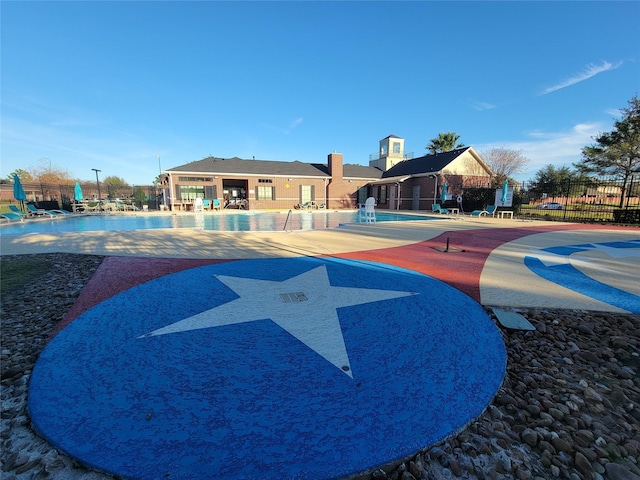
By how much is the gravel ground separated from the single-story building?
2508cm

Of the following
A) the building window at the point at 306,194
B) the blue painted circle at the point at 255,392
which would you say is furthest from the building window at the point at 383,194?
the blue painted circle at the point at 255,392

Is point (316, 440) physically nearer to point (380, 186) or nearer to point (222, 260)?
point (222, 260)

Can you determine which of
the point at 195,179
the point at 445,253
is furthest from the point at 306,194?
the point at 445,253

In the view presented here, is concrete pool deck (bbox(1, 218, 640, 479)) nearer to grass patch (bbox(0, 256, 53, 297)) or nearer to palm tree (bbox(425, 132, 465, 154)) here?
grass patch (bbox(0, 256, 53, 297))

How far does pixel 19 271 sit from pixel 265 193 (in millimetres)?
26633

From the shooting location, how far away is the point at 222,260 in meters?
6.32

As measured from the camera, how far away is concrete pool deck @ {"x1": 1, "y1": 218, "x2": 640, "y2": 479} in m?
1.70

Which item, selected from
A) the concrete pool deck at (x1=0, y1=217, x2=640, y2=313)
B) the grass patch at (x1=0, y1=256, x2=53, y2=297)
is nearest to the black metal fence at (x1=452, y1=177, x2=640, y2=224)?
the concrete pool deck at (x1=0, y1=217, x2=640, y2=313)

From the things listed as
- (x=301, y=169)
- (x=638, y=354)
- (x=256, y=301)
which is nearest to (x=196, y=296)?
(x=256, y=301)

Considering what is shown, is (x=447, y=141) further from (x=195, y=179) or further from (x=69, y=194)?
(x=69, y=194)

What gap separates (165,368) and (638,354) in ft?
14.0

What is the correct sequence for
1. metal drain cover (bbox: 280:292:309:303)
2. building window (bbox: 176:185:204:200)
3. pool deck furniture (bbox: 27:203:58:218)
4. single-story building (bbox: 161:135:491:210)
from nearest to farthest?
metal drain cover (bbox: 280:292:309:303) < pool deck furniture (bbox: 27:203:58:218) < single-story building (bbox: 161:135:491:210) < building window (bbox: 176:185:204:200)

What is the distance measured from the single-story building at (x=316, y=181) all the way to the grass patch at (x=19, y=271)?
22681 mm

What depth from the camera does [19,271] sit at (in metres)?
5.28
